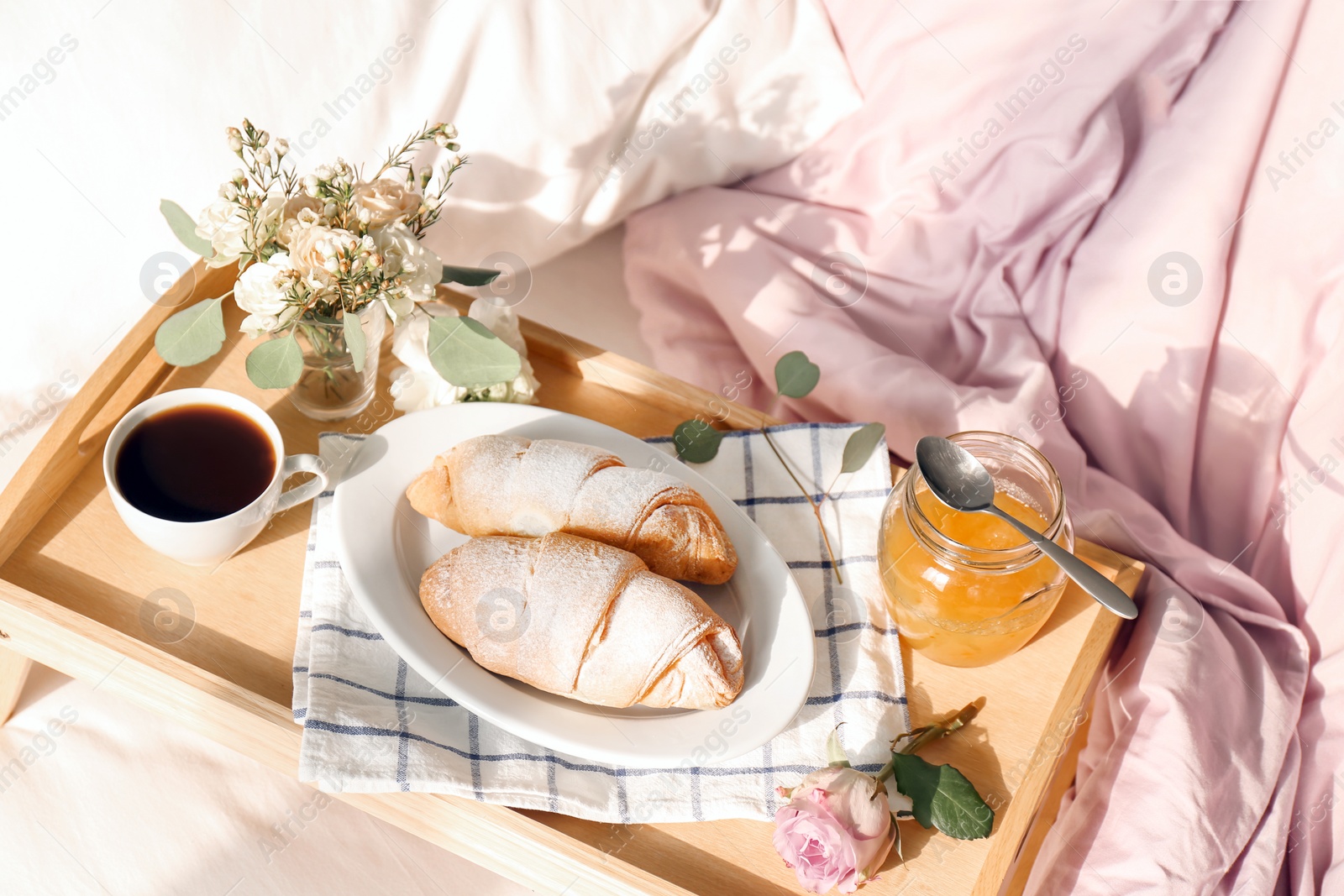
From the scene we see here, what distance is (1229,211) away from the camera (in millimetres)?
1090

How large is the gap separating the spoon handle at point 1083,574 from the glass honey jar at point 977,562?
0.4 inches

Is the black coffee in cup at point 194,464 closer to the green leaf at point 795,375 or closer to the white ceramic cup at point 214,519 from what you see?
the white ceramic cup at point 214,519

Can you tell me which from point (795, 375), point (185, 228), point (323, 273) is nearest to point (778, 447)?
point (795, 375)

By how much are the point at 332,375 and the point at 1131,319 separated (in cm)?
87

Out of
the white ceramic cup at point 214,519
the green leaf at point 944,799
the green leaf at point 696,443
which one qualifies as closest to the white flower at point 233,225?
the white ceramic cup at point 214,519

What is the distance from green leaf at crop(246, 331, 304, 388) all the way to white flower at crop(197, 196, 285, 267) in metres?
0.07

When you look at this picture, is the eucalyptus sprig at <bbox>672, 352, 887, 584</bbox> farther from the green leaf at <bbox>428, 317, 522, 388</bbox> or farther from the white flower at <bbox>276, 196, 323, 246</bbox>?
the white flower at <bbox>276, 196, 323, 246</bbox>

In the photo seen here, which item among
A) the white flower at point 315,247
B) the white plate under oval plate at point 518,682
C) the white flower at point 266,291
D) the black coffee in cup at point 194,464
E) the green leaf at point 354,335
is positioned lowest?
the white plate under oval plate at point 518,682

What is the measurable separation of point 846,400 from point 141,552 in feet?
2.40

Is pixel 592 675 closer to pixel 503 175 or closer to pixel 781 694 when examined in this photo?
pixel 781 694

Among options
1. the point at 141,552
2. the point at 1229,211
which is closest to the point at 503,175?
the point at 141,552

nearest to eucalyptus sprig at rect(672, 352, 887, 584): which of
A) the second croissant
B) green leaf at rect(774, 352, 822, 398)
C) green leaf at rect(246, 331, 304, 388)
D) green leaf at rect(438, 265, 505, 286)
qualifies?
green leaf at rect(774, 352, 822, 398)

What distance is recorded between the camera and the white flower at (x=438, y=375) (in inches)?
33.5

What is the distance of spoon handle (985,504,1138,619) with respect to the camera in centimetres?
70
